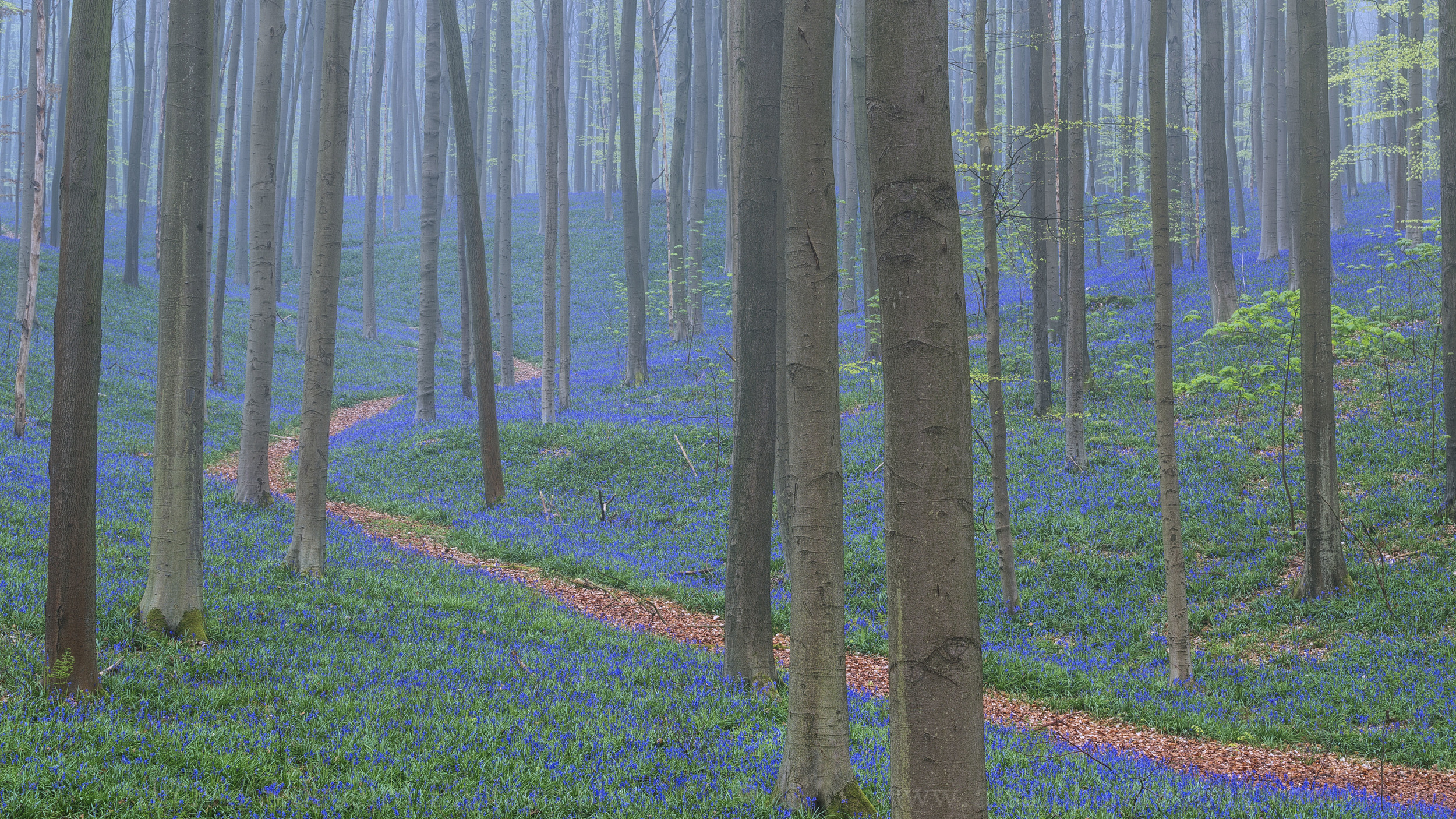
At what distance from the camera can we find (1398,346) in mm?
16234

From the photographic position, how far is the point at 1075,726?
25.3 ft

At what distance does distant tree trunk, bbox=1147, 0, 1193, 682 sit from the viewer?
848cm

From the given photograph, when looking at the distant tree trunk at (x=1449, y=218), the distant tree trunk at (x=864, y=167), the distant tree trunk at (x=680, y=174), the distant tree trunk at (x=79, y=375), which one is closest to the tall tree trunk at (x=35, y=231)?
the distant tree trunk at (x=79, y=375)

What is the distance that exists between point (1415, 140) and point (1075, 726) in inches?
1036

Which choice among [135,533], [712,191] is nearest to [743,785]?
[135,533]

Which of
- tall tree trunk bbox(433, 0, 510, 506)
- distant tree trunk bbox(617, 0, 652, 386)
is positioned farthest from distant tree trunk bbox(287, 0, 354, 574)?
distant tree trunk bbox(617, 0, 652, 386)

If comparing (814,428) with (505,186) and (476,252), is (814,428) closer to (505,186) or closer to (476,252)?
(476,252)

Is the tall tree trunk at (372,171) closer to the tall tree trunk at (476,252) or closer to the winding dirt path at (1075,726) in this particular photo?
the tall tree trunk at (476,252)

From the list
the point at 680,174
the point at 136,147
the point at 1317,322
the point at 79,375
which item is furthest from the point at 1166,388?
the point at 136,147

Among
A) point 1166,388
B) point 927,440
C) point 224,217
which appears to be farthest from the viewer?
point 224,217

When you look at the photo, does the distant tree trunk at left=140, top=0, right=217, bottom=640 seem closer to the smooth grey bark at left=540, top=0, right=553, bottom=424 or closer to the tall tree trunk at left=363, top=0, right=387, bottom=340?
the smooth grey bark at left=540, top=0, right=553, bottom=424

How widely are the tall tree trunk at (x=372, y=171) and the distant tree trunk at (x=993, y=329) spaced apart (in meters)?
22.4

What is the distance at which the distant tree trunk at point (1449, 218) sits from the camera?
1062 cm

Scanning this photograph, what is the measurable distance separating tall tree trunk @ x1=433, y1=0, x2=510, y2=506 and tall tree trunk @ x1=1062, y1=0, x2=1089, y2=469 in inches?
372
